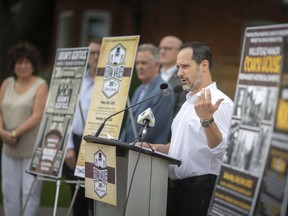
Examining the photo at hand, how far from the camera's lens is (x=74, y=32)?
17859mm

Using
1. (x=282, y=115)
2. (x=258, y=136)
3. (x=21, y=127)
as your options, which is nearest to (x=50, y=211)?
(x=21, y=127)

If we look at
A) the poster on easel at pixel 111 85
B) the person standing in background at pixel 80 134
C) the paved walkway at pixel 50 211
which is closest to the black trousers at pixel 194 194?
the poster on easel at pixel 111 85

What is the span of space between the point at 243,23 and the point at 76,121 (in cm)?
979

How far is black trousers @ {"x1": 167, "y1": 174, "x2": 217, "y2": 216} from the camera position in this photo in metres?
5.66

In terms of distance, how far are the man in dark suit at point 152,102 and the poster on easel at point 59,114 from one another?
0.62 metres

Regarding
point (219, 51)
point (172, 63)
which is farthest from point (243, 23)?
point (172, 63)

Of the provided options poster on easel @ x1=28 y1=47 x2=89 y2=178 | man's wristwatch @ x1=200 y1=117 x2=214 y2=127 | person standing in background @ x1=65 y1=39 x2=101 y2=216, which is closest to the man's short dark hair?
man's wristwatch @ x1=200 y1=117 x2=214 y2=127

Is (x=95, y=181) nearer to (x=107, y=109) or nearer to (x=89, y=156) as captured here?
(x=89, y=156)

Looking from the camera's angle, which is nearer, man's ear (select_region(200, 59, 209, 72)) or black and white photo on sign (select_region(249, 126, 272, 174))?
black and white photo on sign (select_region(249, 126, 272, 174))

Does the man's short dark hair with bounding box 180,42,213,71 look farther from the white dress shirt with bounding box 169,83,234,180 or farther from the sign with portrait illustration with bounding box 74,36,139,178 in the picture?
the sign with portrait illustration with bounding box 74,36,139,178

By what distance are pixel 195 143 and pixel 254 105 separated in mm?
1111

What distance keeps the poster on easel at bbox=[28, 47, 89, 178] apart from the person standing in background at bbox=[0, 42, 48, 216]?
419 mm

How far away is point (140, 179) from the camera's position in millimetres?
5543

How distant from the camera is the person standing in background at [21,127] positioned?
8141 mm
